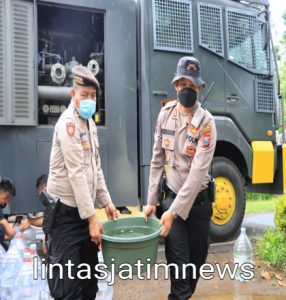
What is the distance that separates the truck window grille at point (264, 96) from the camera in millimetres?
5812

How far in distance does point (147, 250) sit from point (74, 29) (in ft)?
11.2

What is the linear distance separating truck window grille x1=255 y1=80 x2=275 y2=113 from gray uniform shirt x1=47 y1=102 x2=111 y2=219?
11.7 feet

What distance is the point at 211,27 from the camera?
5.46 m

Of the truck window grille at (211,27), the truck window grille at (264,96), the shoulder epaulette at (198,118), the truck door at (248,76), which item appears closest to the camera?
the shoulder epaulette at (198,118)

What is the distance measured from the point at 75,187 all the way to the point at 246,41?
4.12m

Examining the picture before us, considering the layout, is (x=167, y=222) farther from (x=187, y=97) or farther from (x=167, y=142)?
(x=187, y=97)

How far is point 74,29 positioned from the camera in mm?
5113

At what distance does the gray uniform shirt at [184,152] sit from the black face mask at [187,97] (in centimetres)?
6

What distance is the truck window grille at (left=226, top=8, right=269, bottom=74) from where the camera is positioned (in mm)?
5648

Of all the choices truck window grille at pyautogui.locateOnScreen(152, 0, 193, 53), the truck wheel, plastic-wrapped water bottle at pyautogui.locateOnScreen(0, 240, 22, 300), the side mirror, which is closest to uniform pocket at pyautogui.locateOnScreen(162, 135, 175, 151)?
plastic-wrapped water bottle at pyautogui.locateOnScreen(0, 240, 22, 300)

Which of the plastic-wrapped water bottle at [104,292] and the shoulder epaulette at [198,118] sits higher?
the shoulder epaulette at [198,118]

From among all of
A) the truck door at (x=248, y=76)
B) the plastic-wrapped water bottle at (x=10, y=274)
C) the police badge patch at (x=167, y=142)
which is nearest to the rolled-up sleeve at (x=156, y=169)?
the police badge patch at (x=167, y=142)

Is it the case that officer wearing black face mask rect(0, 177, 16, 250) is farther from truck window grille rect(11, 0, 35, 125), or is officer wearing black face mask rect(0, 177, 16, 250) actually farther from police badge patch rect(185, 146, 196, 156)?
police badge patch rect(185, 146, 196, 156)

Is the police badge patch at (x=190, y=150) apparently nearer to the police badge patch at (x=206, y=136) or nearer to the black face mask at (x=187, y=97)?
the police badge patch at (x=206, y=136)
